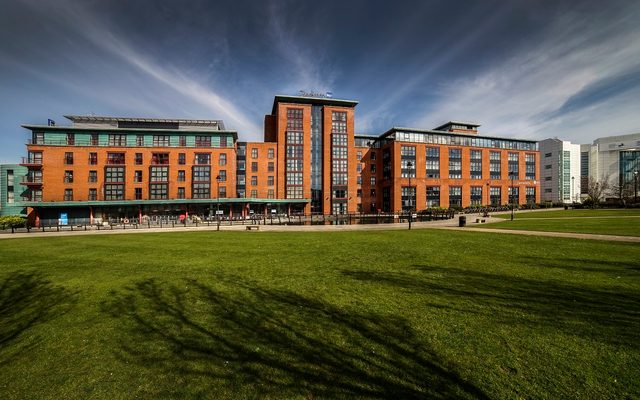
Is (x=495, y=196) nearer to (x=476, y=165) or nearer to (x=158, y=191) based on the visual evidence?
(x=476, y=165)

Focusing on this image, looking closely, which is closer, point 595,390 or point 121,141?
point 595,390

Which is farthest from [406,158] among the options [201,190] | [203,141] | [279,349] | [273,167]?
[279,349]

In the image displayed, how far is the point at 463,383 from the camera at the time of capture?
12.9ft

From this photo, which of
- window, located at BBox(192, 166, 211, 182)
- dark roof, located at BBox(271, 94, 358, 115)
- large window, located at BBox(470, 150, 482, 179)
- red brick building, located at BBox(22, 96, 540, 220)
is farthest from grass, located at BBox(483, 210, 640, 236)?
window, located at BBox(192, 166, 211, 182)

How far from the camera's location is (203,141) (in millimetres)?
56969

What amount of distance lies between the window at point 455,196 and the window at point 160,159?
69.2m

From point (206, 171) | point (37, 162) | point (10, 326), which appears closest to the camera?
point (10, 326)

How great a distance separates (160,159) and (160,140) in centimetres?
419

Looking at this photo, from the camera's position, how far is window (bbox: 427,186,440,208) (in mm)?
68062

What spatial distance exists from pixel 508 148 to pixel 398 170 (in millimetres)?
Answer: 37607

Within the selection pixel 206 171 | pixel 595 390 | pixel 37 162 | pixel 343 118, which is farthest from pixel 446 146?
pixel 37 162

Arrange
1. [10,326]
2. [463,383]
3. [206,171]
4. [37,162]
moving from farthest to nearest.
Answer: [206,171] → [37,162] → [10,326] → [463,383]

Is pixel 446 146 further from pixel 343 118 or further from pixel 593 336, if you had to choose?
pixel 593 336

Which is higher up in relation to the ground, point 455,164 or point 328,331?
point 455,164
